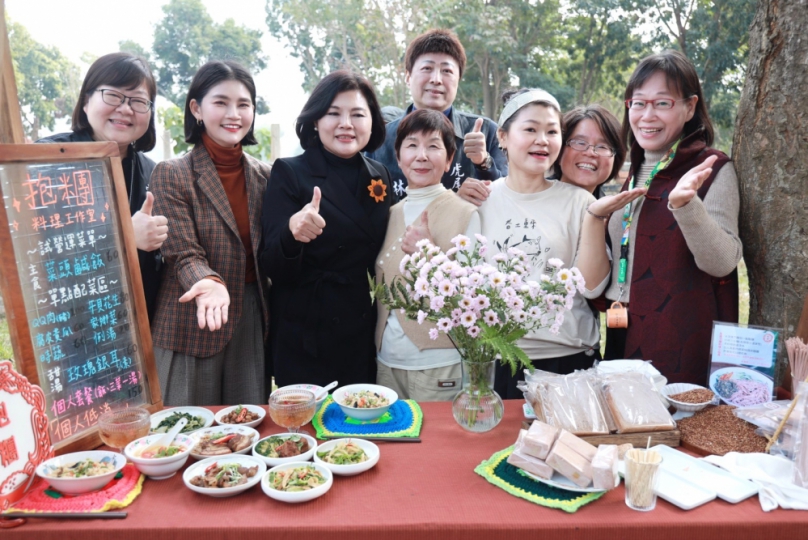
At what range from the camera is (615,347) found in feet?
8.23

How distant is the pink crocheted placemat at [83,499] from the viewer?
1.42 m

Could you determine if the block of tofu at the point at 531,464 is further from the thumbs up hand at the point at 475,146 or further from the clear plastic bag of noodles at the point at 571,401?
the thumbs up hand at the point at 475,146

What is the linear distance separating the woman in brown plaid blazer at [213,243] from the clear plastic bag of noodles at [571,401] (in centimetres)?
132

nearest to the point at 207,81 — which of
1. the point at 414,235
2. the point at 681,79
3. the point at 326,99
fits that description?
the point at 326,99

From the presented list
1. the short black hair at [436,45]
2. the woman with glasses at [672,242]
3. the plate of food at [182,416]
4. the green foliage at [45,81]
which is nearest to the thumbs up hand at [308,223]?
the plate of food at [182,416]

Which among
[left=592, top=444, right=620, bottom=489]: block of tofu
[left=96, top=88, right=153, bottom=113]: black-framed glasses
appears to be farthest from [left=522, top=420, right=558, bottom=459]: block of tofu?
[left=96, top=88, right=153, bottom=113]: black-framed glasses

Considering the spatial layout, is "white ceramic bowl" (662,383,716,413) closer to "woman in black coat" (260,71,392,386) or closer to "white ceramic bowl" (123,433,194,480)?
"woman in black coat" (260,71,392,386)

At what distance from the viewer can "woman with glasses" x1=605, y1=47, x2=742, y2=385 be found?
7.16 ft

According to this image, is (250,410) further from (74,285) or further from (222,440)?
(74,285)

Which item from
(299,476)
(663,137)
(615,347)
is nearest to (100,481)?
(299,476)

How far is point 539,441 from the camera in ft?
5.01

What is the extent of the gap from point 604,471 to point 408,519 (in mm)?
492

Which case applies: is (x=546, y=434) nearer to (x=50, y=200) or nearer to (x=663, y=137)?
(x=663, y=137)

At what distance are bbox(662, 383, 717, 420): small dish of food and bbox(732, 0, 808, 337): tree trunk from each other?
0.64 metres
